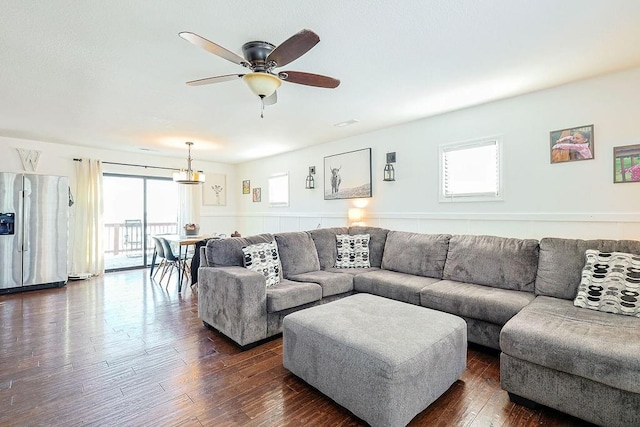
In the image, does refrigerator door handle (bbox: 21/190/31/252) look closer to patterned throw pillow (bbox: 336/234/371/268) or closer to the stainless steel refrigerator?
the stainless steel refrigerator

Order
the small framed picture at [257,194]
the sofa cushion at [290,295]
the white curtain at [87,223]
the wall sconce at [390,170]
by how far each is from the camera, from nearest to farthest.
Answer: the sofa cushion at [290,295]
the wall sconce at [390,170]
the white curtain at [87,223]
the small framed picture at [257,194]

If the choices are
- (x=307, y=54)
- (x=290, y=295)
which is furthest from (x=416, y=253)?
(x=307, y=54)

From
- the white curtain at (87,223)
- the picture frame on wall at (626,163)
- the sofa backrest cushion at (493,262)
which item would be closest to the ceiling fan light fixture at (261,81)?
the sofa backrest cushion at (493,262)

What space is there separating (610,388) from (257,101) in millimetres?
3628

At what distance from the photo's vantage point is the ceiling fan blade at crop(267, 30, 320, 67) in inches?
67.2

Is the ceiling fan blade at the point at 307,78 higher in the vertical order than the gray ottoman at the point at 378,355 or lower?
higher

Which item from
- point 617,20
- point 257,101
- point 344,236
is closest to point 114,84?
point 257,101

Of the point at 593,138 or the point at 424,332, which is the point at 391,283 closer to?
the point at 424,332

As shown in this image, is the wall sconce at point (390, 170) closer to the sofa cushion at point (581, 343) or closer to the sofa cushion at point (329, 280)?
the sofa cushion at point (329, 280)

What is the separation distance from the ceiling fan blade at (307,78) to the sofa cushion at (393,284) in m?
2.03

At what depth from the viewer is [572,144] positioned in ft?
9.89

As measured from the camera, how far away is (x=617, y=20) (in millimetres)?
2029

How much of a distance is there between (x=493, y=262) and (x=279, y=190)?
460 centimetres

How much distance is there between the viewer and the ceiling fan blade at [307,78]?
87.7 inches
